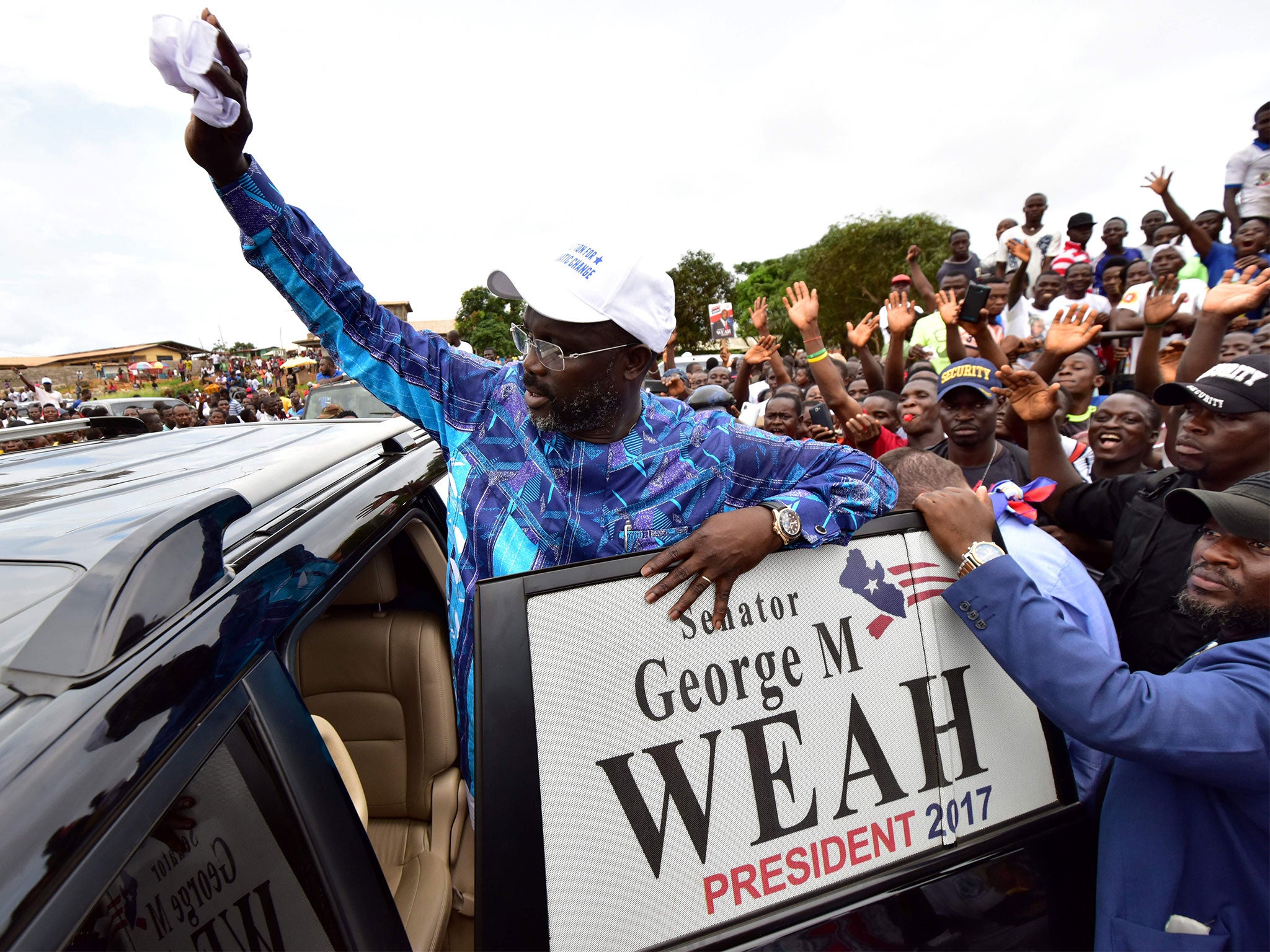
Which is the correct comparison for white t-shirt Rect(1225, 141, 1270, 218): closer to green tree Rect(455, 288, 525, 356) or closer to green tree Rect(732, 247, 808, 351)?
green tree Rect(455, 288, 525, 356)

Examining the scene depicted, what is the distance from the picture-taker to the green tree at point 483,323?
32750 mm

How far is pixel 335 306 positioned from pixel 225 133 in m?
0.43

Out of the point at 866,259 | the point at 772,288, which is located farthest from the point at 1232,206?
the point at 772,288

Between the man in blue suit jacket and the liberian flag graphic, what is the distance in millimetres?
46

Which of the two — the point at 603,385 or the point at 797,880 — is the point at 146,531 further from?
the point at 797,880

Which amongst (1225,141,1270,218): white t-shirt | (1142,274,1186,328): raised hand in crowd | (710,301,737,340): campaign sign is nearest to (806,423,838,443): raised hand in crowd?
(1142,274,1186,328): raised hand in crowd

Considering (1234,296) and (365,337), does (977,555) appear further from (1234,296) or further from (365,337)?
(1234,296)

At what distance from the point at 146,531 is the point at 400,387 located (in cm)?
107

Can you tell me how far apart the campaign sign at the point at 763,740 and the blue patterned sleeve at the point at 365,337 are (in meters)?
0.86

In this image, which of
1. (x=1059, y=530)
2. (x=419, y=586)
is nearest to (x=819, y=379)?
(x=1059, y=530)

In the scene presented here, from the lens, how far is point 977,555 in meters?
1.48

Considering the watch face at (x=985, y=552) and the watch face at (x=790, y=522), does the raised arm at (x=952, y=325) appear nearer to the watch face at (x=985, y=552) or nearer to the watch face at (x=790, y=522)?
the watch face at (x=985, y=552)

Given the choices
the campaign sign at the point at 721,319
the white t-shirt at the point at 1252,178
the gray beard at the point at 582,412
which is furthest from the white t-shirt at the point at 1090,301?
the gray beard at the point at 582,412

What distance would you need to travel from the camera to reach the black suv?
705 millimetres
